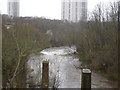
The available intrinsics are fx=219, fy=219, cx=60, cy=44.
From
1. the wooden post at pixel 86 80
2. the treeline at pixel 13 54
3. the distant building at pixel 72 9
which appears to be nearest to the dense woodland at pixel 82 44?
the treeline at pixel 13 54

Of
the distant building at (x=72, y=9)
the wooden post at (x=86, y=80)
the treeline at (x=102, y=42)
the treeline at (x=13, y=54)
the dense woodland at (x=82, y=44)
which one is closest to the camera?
the wooden post at (x=86, y=80)

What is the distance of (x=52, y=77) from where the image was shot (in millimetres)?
5613

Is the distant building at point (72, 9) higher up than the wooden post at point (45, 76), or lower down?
higher up

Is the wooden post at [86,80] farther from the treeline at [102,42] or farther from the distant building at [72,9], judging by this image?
the distant building at [72,9]

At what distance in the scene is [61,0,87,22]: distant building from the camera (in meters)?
20.9

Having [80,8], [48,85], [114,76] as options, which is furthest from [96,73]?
[80,8]

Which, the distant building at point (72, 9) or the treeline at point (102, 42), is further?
the distant building at point (72, 9)

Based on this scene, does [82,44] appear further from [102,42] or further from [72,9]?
[72,9]

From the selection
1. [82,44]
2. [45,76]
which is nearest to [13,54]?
[45,76]

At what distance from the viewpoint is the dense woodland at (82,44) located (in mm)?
5808

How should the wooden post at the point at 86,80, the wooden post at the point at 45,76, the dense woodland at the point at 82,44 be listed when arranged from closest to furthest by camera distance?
the wooden post at the point at 86,80 → the wooden post at the point at 45,76 → the dense woodland at the point at 82,44

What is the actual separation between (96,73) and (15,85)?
5180 millimetres

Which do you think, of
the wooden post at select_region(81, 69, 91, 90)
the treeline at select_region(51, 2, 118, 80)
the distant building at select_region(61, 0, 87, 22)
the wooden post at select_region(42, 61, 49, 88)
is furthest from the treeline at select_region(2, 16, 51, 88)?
the distant building at select_region(61, 0, 87, 22)

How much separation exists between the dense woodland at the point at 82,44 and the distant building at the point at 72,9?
4546mm
